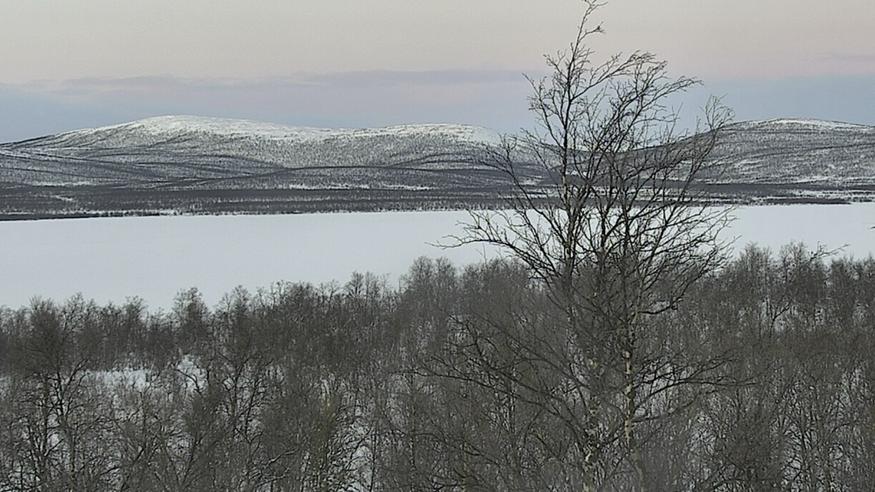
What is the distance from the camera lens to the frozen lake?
47.8m

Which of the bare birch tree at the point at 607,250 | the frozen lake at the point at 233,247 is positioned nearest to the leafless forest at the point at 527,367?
the bare birch tree at the point at 607,250

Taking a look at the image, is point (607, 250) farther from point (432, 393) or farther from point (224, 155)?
point (224, 155)

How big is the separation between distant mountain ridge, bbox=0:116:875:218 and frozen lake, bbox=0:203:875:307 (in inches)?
421

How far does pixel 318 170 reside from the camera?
153750 millimetres

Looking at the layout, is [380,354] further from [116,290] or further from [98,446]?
[116,290]

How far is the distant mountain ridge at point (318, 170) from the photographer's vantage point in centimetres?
10275

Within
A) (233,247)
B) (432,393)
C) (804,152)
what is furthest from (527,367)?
(804,152)

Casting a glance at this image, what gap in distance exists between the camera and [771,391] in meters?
19.0

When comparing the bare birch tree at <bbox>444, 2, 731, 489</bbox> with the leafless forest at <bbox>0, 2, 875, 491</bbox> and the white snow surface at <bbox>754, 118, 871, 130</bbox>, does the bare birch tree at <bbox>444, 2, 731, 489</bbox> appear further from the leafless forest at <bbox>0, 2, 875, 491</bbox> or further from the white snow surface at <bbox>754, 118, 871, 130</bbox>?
the white snow surface at <bbox>754, 118, 871, 130</bbox>

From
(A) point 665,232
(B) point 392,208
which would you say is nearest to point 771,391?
(A) point 665,232

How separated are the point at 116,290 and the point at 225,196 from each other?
6640cm

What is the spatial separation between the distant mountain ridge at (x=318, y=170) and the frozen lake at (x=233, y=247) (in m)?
10.7

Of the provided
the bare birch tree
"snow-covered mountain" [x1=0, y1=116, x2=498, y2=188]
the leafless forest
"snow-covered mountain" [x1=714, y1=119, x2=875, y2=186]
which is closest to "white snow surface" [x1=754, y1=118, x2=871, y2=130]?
"snow-covered mountain" [x1=714, y1=119, x2=875, y2=186]

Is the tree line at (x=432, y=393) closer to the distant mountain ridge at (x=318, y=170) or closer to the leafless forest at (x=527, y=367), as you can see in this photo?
the leafless forest at (x=527, y=367)
